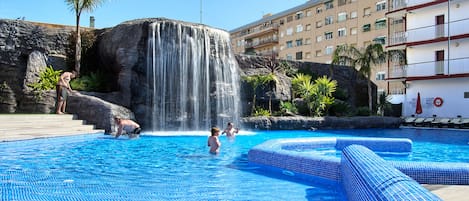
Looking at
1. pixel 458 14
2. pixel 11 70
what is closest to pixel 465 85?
pixel 458 14

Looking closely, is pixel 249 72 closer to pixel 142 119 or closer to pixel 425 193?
pixel 142 119

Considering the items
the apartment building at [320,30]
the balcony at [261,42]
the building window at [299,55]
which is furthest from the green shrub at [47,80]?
the balcony at [261,42]

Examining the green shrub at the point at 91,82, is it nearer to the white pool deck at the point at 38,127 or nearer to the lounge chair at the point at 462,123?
the white pool deck at the point at 38,127

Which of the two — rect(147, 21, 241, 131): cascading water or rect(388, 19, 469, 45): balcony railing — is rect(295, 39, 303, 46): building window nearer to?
rect(388, 19, 469, 45): balcony railing

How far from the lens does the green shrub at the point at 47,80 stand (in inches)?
676

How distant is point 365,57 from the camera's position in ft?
89.3

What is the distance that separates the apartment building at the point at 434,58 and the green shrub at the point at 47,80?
23055 mm

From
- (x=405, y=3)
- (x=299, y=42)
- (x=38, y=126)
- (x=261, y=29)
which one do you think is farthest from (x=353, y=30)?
(x=38, y=126)

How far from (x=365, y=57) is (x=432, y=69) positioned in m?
5.16

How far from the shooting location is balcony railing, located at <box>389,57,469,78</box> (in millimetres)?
26458

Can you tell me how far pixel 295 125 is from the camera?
20.5 meters

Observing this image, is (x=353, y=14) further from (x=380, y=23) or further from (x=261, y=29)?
(x=261, y=29)

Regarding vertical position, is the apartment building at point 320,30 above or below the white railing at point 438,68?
above

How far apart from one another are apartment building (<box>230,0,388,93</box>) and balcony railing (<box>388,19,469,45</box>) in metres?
12.1
